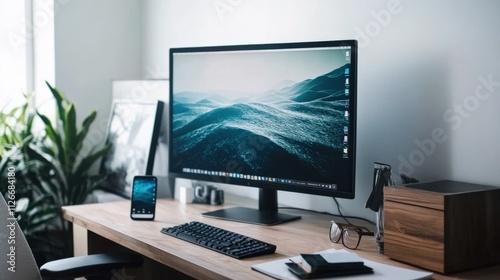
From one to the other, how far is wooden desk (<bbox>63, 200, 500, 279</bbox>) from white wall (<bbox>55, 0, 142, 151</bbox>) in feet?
3.38

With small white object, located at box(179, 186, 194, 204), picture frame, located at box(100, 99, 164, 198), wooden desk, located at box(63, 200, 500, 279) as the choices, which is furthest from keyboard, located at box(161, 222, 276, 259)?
picture frame, located at box(100, 99, 164, 198)

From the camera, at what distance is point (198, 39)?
2975 millimetres

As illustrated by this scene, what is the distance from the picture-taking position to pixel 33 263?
1826 mm

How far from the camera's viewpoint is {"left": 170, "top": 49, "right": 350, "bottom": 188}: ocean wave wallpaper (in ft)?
6.52

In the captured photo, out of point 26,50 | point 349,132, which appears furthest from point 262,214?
point 26,50

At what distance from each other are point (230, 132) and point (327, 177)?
440 millimetres

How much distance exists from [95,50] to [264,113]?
5.16ft

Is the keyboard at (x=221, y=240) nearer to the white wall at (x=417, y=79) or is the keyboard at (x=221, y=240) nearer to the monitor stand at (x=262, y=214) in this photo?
the monitor stand at (x=262, y=214)

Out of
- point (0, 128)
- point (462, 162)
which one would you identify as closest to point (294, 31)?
point (462, 162)

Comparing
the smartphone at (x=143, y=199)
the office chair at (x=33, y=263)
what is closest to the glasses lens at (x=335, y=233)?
the office chair at (x=33, y=263)

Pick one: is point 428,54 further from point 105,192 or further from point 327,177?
point 105,192

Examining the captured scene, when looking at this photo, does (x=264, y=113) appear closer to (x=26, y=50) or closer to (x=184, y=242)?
(x=184, y=242)

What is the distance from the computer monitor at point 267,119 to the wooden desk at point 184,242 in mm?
117

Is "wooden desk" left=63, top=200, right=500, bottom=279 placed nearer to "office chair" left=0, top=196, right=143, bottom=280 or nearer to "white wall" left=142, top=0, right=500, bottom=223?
"office chair" left=0, top=196, right=143, bottom=280
